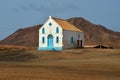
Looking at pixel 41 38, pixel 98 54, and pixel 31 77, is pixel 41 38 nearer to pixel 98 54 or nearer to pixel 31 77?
pixel 98 54

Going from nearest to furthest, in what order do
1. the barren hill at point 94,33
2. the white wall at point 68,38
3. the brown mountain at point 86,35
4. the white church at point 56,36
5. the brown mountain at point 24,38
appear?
the white church at point 56,36 → the white wall at point 68,38 → the brown mountain at point 24,38 → the brown mountain at point 86,35 → the barren hill at point 94,33

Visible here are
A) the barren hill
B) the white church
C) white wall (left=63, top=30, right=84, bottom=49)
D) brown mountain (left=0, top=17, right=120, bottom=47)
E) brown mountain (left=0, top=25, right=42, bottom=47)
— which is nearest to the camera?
the white church

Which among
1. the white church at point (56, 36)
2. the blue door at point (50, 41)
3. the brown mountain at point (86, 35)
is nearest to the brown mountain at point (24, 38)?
the brown mountain at point (86, 35)

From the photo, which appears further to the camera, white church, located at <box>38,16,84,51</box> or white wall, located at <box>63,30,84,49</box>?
white wall, located at <box>63,30,84,49</box>

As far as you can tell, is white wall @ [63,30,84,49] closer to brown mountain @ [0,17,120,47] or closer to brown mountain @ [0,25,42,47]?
brown mountain @ [0,25,42,47]

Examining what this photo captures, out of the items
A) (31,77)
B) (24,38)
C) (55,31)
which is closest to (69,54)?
(55,31)

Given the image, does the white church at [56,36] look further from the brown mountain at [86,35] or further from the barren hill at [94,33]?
the barren hill at [94,33]

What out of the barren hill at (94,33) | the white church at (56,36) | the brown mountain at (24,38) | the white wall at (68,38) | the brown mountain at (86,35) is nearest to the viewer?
the white church at (56,36)

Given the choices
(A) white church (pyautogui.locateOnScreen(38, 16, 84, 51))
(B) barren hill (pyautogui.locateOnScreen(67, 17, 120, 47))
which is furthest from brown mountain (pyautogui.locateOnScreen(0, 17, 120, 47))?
(A) white church (pyautogui.locateOnScreen(38, 16, 84, 51))

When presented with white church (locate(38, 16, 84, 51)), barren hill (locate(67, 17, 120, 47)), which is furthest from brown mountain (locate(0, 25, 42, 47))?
white church (locate(38, 16, 84, 51))

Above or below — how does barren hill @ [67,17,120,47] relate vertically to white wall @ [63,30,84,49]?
above

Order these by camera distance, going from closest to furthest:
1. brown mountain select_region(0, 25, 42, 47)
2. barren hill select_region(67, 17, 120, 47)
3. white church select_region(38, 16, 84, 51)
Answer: white church select_region(38, 16, 84, 51) → brown mountain select_region(0, 25, 42, 47) → barren hill select_region(67, 17, 120, 47)

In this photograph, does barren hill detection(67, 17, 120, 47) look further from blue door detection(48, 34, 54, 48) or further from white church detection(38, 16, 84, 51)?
A: blue door detection(48, 34, 54, 48)

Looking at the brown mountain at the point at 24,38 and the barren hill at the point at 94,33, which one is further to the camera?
the barren hill at the point at 94,33
